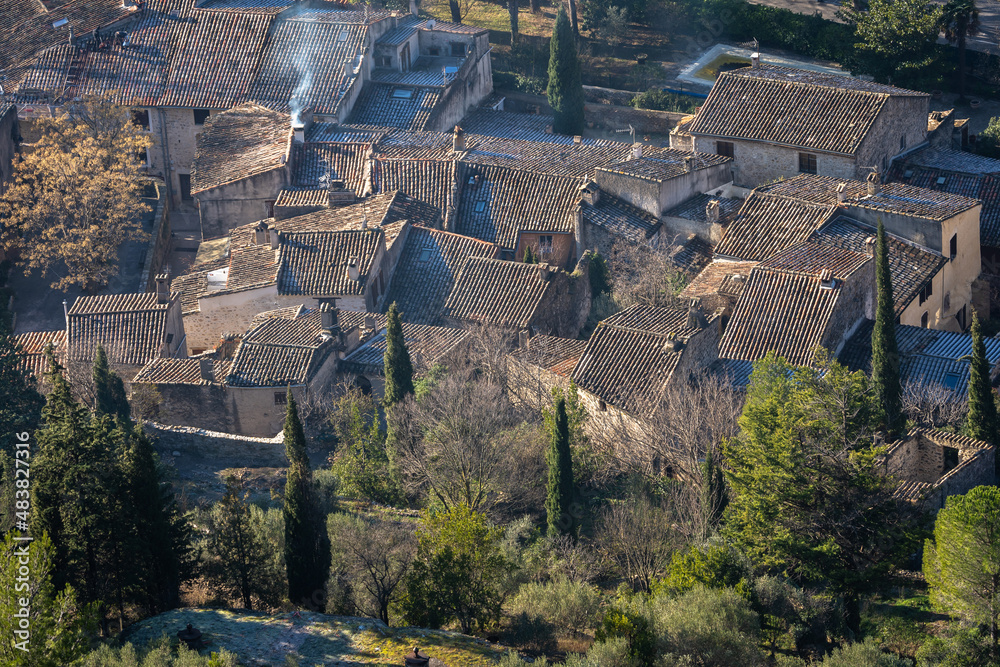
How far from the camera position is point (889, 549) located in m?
31.4

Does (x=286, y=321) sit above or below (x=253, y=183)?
below

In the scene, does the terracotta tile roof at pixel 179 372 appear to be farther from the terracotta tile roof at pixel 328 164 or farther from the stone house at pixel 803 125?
the stone house at pixel 803 125

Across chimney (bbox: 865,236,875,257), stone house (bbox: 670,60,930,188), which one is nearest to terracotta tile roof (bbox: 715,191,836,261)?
chimney (bbox: 865,236,875,257)

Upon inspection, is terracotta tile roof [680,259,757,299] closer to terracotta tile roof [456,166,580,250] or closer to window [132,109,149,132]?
terracotta tile roof [456,166,580,250]

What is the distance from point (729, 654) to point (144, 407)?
66.6 feet

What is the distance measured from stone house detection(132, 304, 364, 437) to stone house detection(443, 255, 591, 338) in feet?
15.8

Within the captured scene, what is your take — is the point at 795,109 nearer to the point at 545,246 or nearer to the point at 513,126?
the point at 545,246

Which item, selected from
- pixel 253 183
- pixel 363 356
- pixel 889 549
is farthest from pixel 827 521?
pixel 253 183

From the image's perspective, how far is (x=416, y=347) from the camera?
42219 millimetres

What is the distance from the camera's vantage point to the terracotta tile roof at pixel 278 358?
40750 millimetres

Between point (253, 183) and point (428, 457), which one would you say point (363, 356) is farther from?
point (253, 183)

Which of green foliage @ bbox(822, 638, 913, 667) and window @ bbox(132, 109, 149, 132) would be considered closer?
green foliage @ bbox(822, 638, 913, 667)

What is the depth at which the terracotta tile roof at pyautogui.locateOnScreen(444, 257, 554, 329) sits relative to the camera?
4481cm

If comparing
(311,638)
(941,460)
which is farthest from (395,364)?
(941,460)
